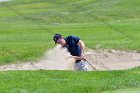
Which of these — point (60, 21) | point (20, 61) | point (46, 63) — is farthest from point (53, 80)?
point (60, 21)

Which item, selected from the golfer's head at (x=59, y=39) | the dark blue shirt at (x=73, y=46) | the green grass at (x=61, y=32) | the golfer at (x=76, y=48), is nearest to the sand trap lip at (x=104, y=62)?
the green grass at (x=61, y=32)

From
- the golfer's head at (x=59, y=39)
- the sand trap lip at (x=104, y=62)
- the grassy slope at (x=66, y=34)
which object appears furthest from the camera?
the sand trap lip at (x=104, y=62)

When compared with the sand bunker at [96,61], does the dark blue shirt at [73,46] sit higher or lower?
higher

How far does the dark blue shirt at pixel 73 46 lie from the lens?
17953mm

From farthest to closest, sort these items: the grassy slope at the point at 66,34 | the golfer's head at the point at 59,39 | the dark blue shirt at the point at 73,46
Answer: the dark blue shirt at the point at 73,46 < the golfer's head at the point at 59,39 < the grassy slope at the point at 66,34

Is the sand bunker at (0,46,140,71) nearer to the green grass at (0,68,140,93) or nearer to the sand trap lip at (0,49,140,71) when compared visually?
the sand trap lip at (0,49,140,71)

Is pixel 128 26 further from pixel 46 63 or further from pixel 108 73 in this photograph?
pixel 108 73

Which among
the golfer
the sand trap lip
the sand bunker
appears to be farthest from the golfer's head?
the sand trap lip

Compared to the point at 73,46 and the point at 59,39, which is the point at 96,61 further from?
the point at 59,39

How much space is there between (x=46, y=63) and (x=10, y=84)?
25.4ft

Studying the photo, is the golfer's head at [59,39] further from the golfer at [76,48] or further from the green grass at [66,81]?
the green grass at [66,81]

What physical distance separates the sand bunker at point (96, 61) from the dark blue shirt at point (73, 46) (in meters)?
0.84

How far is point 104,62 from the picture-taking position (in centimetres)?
2430

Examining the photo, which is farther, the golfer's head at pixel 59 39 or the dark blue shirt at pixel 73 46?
the dark blue shirt at pixel 73 46
